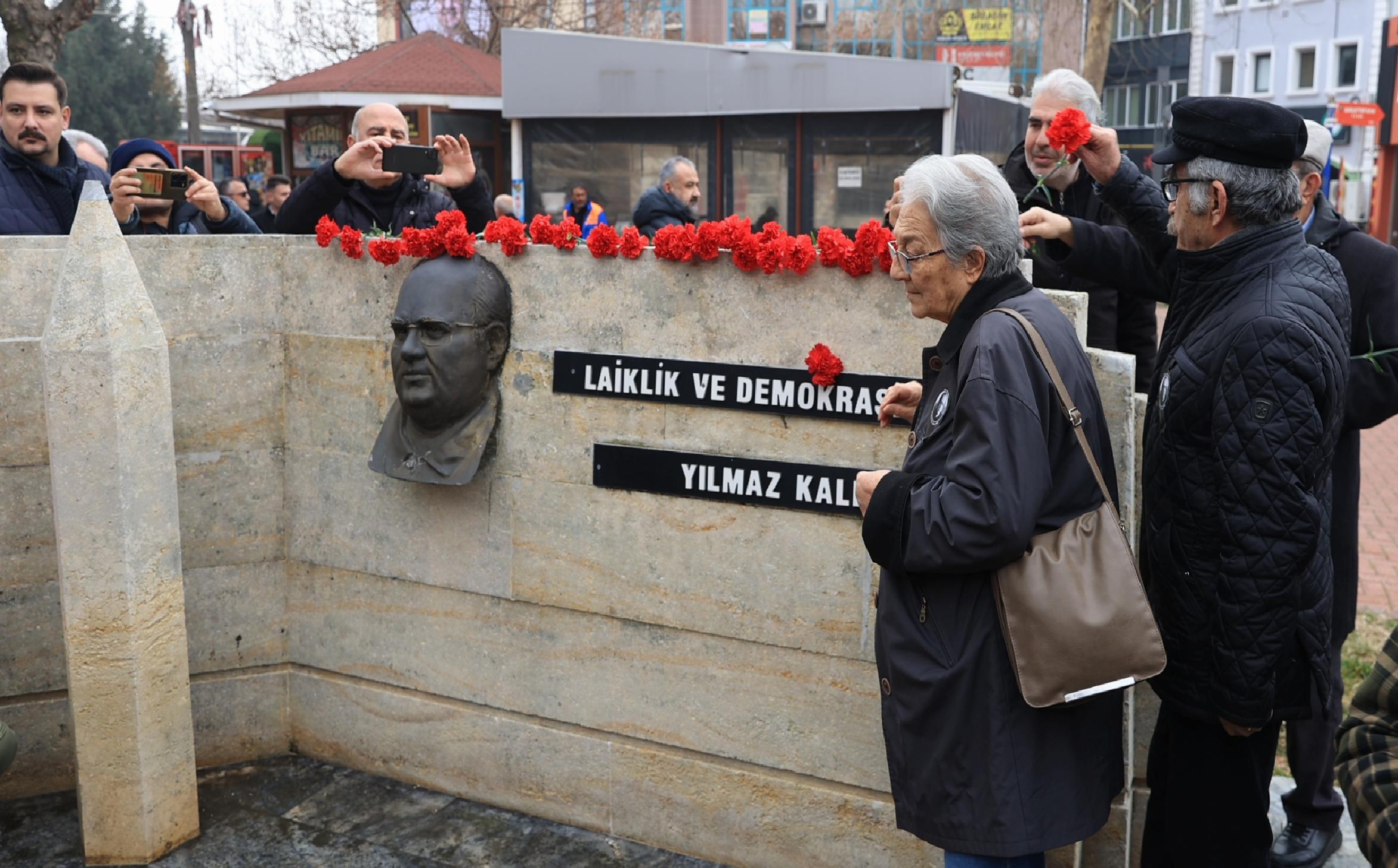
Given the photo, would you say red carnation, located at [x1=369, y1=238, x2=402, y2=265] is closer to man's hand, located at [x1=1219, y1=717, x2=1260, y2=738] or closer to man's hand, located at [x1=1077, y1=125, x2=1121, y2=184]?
man's hand, located at [x1=1077, y1=125, x2=1121, y2=184]

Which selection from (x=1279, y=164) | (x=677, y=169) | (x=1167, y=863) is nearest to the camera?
(x=1279, y=164)

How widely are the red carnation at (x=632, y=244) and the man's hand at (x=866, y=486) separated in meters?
1.35

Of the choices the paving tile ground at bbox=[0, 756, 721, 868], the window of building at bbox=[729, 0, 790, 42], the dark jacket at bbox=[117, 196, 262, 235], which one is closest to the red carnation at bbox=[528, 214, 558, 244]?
the dark jacket at bbox=[117, 196, 262, 235]

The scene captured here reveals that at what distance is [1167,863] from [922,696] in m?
1.05

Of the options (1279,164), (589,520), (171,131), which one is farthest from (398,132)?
(171,131)

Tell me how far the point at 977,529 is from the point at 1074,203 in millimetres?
2147

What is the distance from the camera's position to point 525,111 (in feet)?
49.6

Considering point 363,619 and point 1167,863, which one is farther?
point 363,619

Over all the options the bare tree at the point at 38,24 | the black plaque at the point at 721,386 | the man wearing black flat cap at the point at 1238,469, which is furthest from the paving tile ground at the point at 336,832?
the bare tree at the point at 38,24

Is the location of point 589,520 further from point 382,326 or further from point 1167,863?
point 1167,863

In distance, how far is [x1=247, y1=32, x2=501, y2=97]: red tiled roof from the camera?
58.3 ft

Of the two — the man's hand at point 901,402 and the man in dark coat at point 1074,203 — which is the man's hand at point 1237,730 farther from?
the man in dark coat at point 1074,203

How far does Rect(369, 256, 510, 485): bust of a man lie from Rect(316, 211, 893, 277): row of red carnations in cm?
9

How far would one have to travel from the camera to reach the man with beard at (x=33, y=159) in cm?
457
